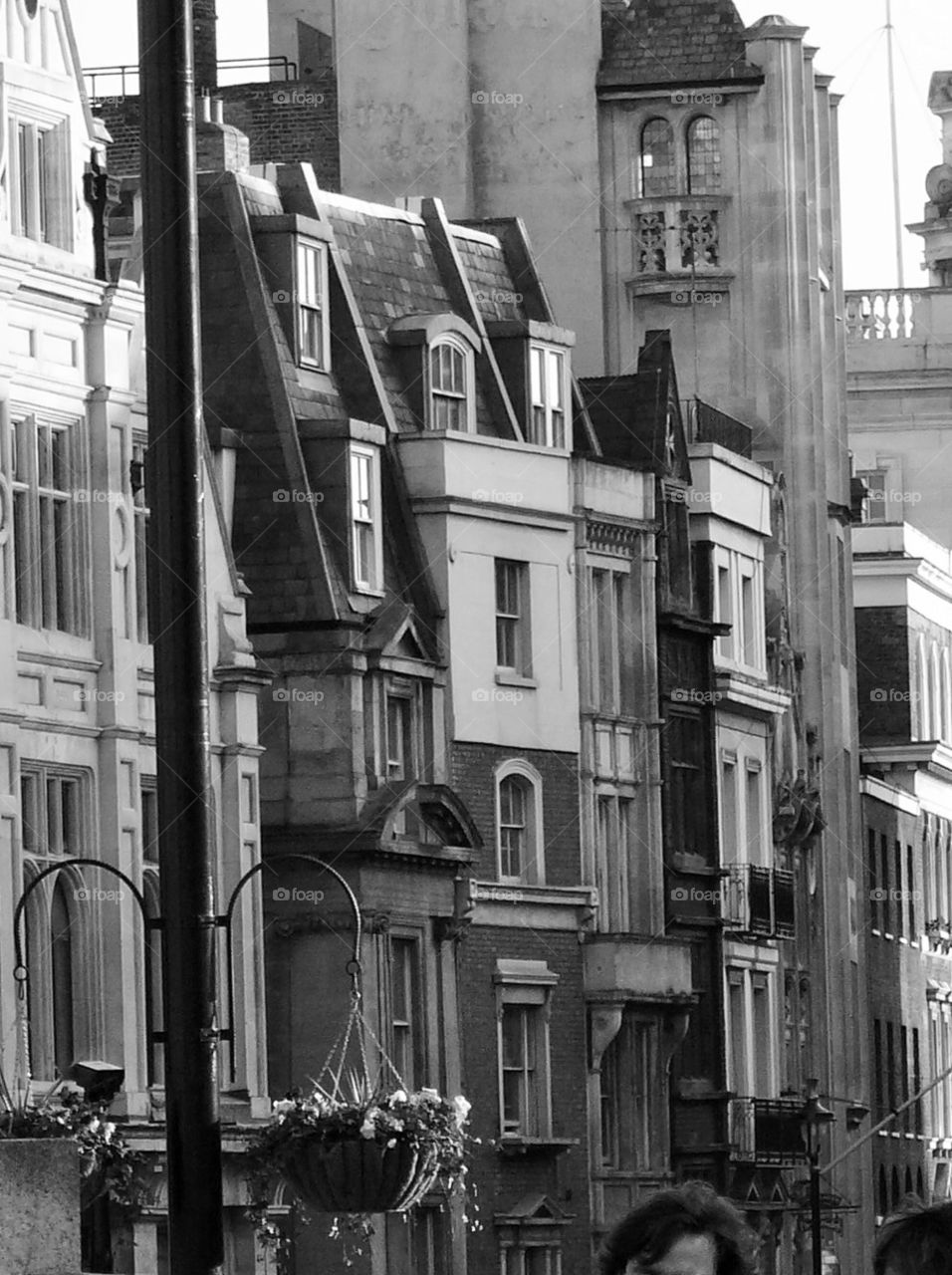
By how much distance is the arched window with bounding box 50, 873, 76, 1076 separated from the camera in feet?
126

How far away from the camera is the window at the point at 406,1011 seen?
148 ft

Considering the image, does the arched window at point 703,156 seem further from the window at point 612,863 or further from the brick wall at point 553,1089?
the brick wall at point 553,1089

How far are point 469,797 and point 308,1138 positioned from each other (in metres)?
25.6

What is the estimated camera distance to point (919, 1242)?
341 inches

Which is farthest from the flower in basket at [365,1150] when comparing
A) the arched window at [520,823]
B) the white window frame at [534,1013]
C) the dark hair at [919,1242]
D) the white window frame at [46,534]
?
the arched window at [520,823]

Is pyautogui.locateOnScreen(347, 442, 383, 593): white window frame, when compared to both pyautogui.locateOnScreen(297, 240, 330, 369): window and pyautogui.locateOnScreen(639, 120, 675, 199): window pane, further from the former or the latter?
pyautogui.locateOnScreen(639, 120, 675, 199): window pane

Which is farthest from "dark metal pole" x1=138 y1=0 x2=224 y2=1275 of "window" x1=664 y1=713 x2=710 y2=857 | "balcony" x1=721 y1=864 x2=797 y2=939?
"balcony" x1=721 y1=864 x2=797 y2=939

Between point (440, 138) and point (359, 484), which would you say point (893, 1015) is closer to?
point (440, 138)

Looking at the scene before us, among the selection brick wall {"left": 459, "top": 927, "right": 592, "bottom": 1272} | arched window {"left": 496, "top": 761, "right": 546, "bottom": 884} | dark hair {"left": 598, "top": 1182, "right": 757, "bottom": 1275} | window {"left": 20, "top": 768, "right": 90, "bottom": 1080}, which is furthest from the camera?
arched window {"left": 496, "top": 761, "right": 546, "bottom": 884}

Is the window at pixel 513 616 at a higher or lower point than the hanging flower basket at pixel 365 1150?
higher

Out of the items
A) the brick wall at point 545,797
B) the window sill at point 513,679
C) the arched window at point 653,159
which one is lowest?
the brick wall at point 545,797

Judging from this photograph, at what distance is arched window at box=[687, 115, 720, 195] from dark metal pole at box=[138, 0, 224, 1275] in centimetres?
4838

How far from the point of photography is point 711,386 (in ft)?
200

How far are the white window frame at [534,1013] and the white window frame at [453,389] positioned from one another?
21.1 feet
